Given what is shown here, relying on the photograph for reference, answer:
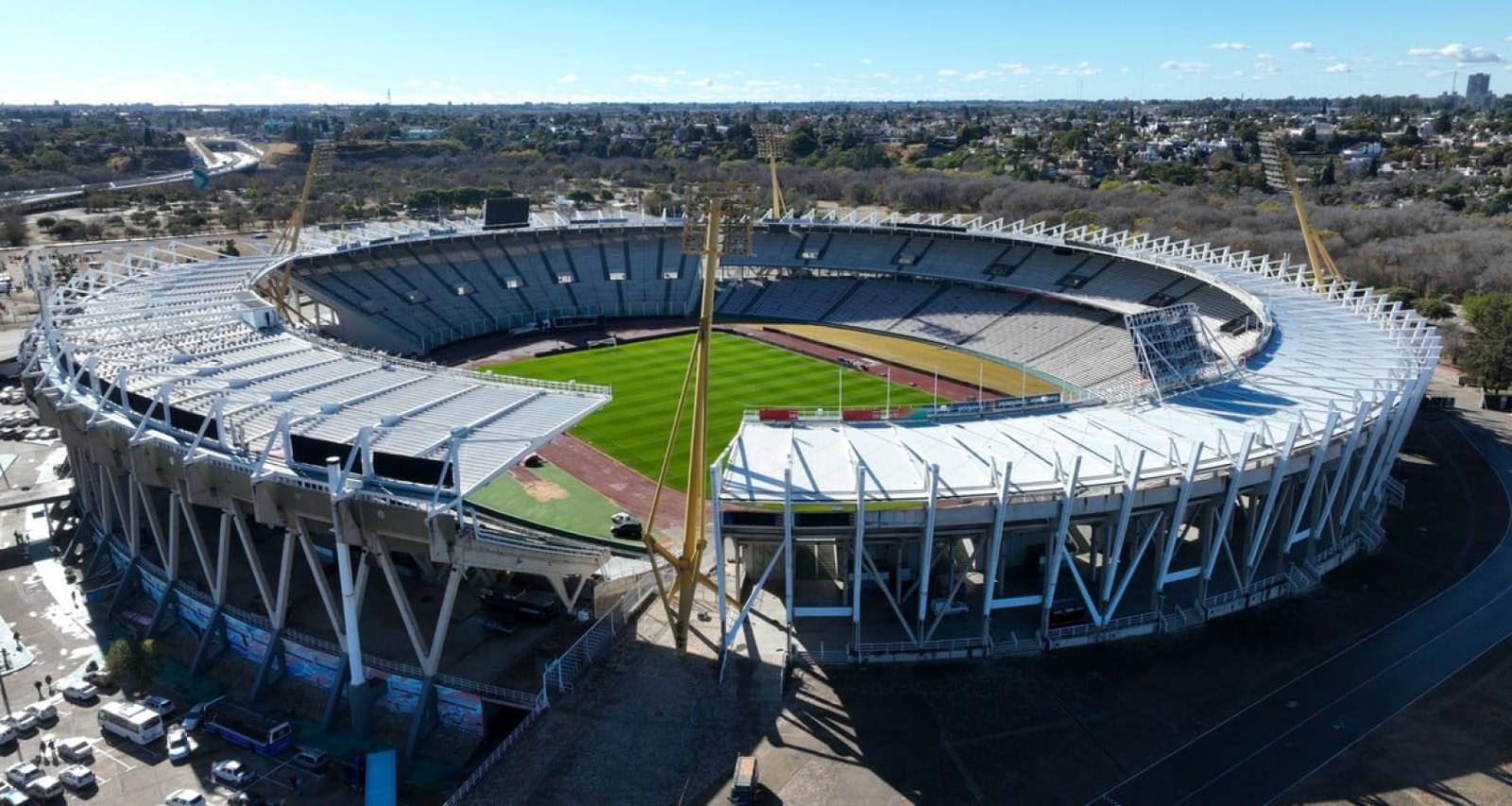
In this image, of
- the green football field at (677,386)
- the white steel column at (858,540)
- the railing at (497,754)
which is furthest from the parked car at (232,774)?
the green football field at (677,386)

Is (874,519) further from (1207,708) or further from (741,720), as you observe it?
(1207,708)

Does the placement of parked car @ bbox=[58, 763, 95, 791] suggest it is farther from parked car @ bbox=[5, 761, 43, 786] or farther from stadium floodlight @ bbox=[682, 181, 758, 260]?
stadium floodlight @ bbox=[682, 181, 758, 260]

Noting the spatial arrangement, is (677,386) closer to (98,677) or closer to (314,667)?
(314,667)

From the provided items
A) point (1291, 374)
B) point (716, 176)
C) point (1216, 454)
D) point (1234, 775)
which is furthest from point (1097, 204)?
point (1234, 775)

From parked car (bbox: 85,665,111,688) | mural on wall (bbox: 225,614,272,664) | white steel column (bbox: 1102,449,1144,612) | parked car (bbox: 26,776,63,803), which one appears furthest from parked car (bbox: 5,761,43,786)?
white steel column (bbox: 1102,449,1144,612)

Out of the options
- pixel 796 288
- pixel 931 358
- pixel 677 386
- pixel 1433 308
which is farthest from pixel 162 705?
pixel 1433 308

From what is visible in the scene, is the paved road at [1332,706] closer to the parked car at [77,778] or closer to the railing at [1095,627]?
the railing at [1095,627]
